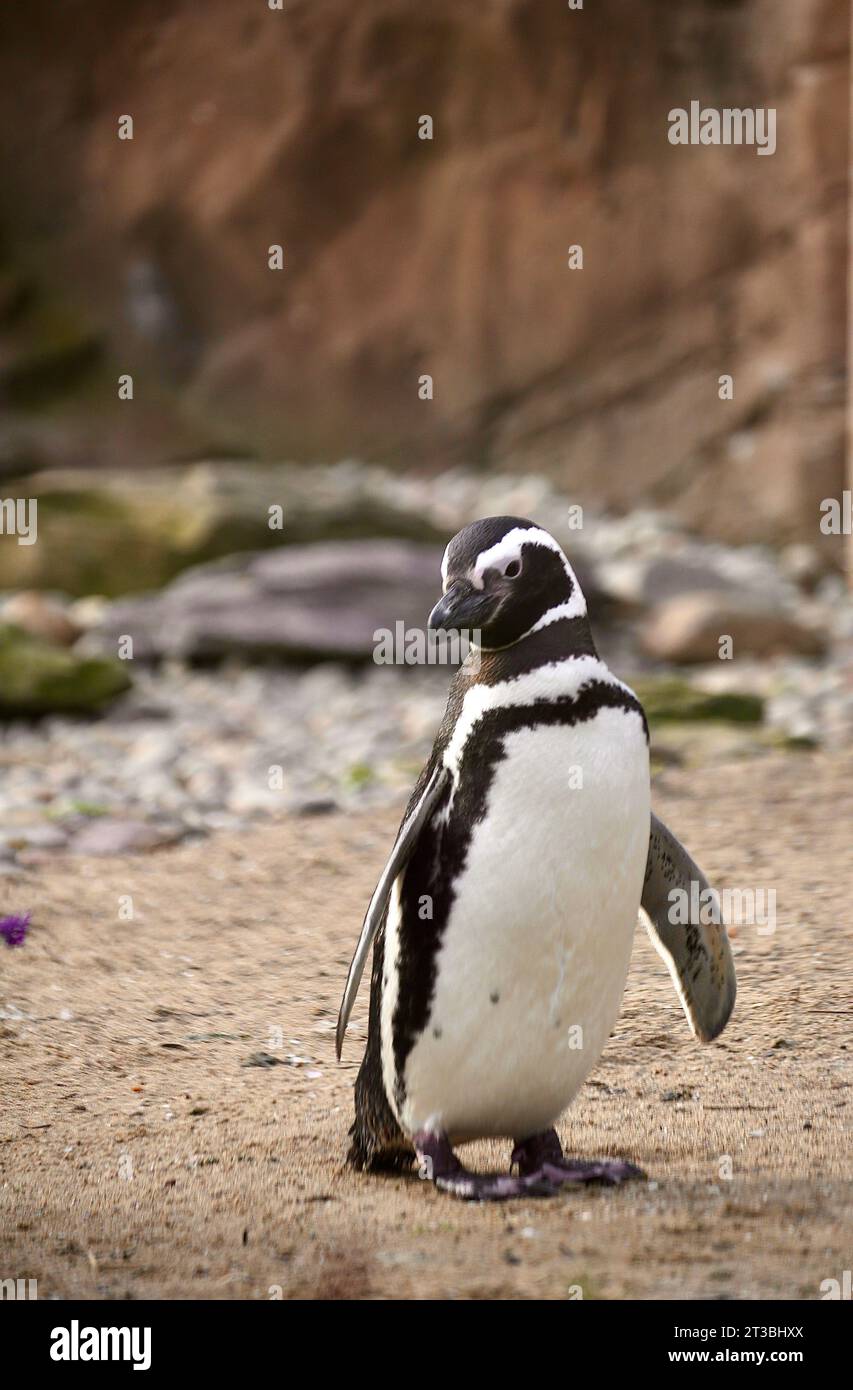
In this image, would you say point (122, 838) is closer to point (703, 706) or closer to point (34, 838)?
point (34, 838)

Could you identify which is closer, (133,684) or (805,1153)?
(805,1153)

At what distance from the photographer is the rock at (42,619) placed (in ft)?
28.6

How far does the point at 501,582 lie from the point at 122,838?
11.3ft

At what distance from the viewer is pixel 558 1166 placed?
2.53 m

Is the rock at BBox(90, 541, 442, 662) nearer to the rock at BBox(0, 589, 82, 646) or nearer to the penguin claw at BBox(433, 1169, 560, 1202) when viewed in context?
the rock at BBox(0, 589, 82, 646)

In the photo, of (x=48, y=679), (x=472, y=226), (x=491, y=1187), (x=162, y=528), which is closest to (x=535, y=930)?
(x=491, y=1187)

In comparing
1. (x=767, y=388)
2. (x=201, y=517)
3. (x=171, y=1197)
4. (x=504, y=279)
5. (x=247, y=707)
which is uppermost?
(x=504, y=279)

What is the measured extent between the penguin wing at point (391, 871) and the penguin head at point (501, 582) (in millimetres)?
256

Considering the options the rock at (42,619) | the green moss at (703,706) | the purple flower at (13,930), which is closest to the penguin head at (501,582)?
the purple flower at (13,930)

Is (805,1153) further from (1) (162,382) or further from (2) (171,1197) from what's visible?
(1) (162,382)

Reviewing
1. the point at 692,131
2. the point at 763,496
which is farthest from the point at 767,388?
the point at 692,131

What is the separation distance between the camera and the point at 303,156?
1208cm

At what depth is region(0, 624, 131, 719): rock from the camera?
766 cm
